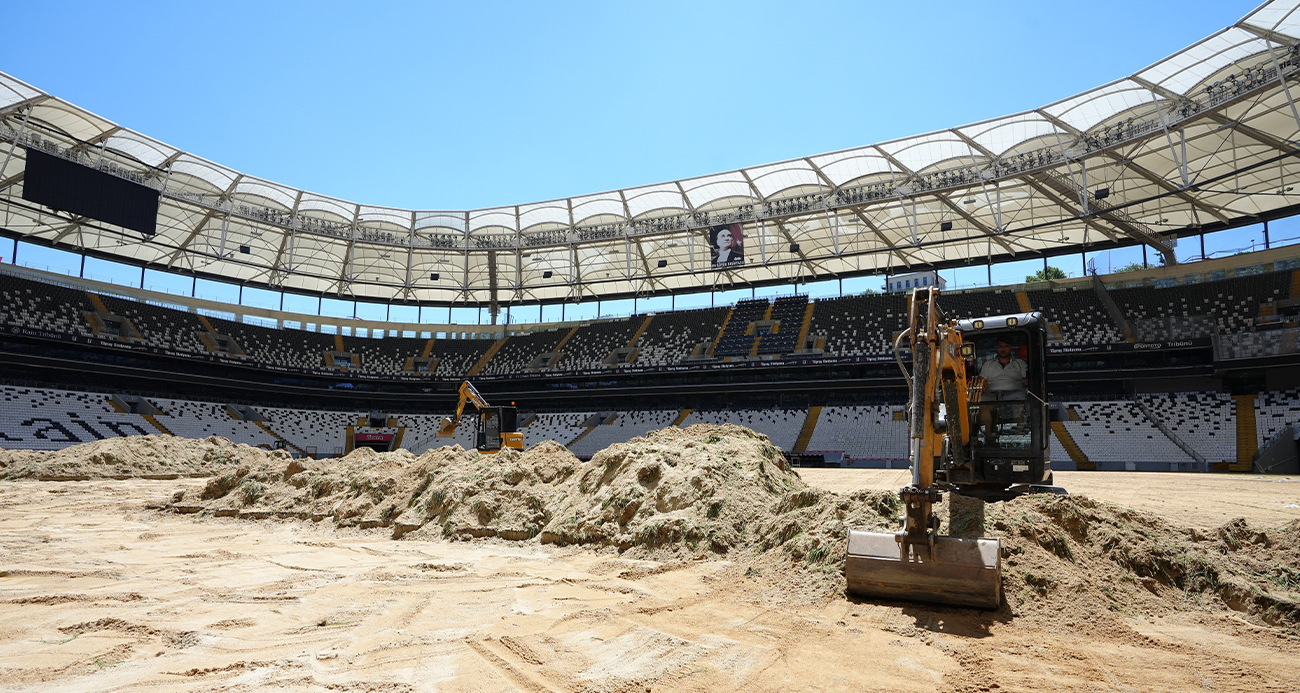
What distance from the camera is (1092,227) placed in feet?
116

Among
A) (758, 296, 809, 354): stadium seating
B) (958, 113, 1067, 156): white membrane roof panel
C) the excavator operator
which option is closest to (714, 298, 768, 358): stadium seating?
(758, 296, 809, 354): stadium seating

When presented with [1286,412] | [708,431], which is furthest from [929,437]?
[1286,412]

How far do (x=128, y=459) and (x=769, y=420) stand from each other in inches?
1191

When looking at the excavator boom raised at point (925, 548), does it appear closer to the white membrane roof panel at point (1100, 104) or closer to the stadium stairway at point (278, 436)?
the white membrane roof panel at point (1100, 104)

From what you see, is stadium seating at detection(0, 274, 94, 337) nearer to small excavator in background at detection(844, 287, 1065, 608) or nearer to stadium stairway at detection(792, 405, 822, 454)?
stadium stairway at detection(792, 405, 822, 454)

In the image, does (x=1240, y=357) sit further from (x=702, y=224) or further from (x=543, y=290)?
(x=543, y=290)

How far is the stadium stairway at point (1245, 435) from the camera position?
26.8 metres

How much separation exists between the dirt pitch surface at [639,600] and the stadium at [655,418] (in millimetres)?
52

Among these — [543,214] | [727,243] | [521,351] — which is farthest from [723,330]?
[521,351]

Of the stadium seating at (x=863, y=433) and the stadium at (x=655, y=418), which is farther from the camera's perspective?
the stadium seating at (x=863, y=433)

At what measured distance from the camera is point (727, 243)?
1449 inches

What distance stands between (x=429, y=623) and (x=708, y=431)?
7.42m

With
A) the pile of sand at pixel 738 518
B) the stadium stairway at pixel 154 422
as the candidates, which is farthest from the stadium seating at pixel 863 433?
the stadium stairway at pixel 154 422

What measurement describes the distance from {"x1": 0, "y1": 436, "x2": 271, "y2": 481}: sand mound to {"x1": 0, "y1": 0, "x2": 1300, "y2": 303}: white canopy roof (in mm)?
14599
